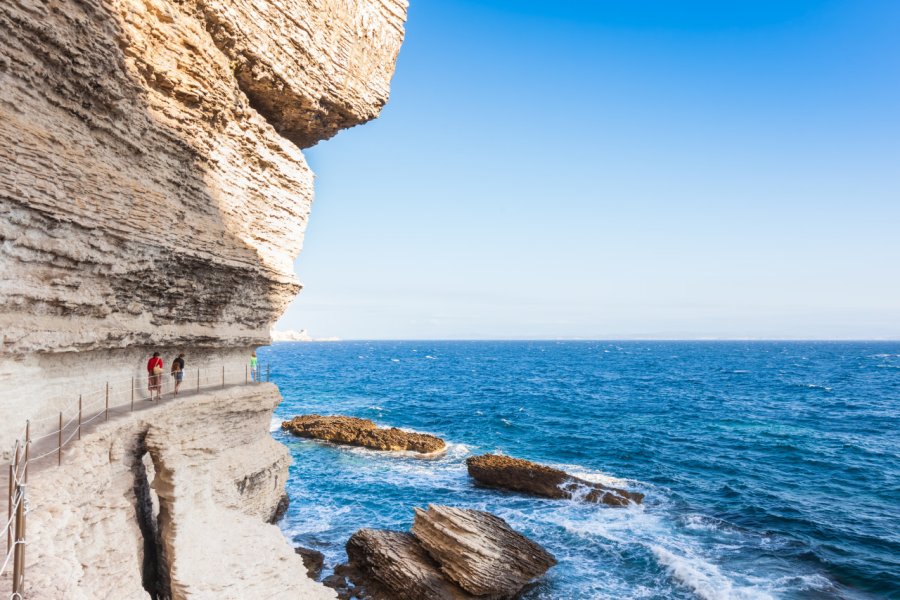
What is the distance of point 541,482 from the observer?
2531cm

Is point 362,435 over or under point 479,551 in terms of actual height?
under

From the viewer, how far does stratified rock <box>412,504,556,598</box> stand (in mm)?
15586

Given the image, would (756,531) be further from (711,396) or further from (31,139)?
(711,396)

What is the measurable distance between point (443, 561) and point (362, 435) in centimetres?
1927

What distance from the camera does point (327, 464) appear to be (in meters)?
30.1

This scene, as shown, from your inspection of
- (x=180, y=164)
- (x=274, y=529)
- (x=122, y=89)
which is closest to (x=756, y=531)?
(x=274, y=529)

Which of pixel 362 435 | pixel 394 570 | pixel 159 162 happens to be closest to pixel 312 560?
pixel 394 570

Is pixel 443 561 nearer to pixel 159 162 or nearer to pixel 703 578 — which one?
pixel 703 578

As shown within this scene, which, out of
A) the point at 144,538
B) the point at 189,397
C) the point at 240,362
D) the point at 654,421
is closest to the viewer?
the point at 144,538

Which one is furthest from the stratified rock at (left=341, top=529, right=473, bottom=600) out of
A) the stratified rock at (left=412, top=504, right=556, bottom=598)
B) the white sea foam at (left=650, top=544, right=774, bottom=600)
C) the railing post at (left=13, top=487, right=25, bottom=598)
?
the railing post at (left=13, top=487, right=25, bottom=598)

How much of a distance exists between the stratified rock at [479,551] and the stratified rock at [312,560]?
11.2 feet

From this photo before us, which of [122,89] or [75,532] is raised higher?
[122,89]

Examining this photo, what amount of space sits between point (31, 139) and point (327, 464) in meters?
23.9

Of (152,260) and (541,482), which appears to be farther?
(541,482)
